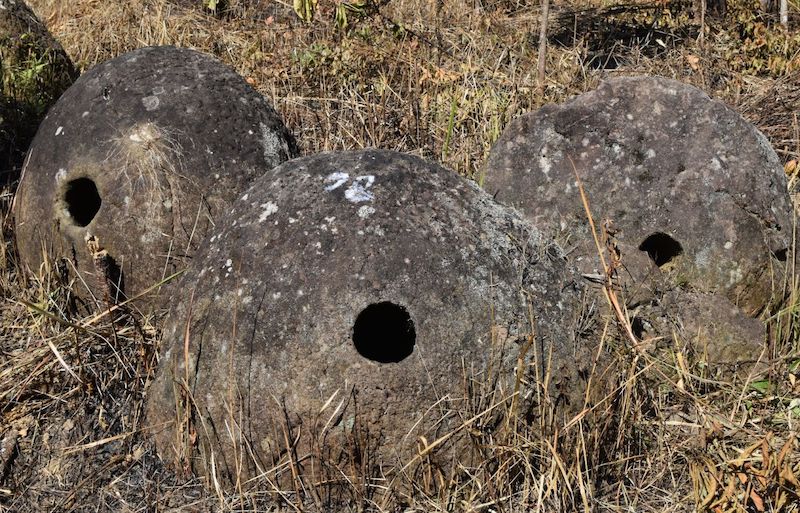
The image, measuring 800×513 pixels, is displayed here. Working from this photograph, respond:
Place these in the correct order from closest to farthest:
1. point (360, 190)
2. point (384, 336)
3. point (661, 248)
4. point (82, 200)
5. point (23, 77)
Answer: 1. point (360, 190)
2. point (384, 336)
3. point (82, 200)
4. point (661, 248)
5. point (23, 77)

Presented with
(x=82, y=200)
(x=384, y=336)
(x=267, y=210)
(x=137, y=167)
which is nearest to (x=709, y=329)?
(x=384, y=336)

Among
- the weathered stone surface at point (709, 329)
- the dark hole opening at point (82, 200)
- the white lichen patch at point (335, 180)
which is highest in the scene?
the white lichen patch at point (335, 180)

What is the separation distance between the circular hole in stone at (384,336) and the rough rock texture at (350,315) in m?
0.15

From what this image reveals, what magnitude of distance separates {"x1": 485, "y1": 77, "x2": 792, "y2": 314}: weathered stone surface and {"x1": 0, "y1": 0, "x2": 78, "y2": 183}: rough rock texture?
3285mm

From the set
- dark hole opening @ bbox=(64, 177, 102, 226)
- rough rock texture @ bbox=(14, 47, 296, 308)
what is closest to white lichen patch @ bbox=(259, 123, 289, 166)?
rough rock texture @ bbox=(14, 47, 296, 308)

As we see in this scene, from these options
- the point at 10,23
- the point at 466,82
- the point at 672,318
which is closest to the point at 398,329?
the point at 672,318

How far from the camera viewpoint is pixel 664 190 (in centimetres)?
477

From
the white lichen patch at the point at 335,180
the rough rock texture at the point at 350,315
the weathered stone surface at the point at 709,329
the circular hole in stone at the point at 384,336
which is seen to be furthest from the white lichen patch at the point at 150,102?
the weathered stone surface at the point at 709,329

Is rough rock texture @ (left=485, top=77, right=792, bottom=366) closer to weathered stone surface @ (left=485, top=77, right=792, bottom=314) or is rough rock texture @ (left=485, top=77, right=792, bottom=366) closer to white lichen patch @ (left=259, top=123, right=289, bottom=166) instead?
weathered stone surface @ (left=485, top=77, right=792, bottom=314)

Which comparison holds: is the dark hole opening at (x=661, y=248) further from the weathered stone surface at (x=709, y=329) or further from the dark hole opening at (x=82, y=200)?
the dark hole opening at (x=82, y=200)

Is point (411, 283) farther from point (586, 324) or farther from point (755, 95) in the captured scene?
point (755, 95)

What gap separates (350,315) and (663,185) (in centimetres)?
239

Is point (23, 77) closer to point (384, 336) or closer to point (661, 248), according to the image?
point (384, 336)

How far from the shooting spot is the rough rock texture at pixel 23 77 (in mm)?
5930
